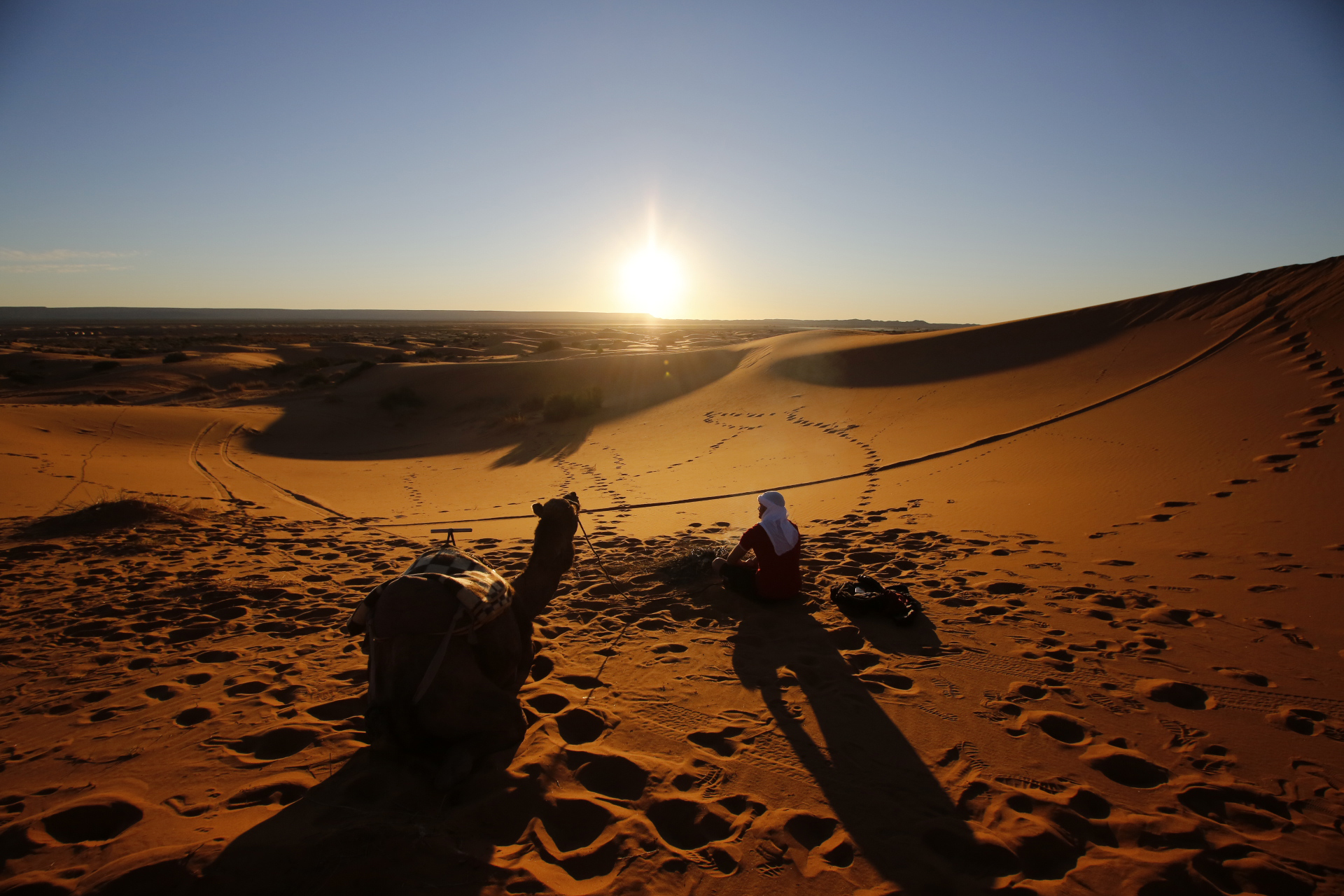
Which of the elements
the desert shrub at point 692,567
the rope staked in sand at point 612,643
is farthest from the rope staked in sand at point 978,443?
the desert shrub at point 692,567

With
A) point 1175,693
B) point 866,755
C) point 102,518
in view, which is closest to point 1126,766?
point 1175,693

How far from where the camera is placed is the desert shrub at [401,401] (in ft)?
71.8

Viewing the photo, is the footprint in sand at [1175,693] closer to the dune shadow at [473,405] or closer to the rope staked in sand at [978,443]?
the rope staked in sand at [978,443]

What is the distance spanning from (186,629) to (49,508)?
580cm

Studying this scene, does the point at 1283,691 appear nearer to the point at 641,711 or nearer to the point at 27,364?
the point at 641,711

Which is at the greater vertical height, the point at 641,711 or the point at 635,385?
the point at 635,385

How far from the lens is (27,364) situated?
2819 cm

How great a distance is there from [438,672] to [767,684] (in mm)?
2062

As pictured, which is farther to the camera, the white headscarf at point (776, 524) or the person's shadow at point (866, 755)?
the white headscarf at point (776, 524)

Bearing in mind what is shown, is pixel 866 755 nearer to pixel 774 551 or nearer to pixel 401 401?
pixel 774 551

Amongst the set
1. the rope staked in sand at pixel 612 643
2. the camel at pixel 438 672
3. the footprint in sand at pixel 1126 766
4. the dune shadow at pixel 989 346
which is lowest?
the rope staked in sand at pixel 612 643

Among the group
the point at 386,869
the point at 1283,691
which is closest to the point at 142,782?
the point at 386,869

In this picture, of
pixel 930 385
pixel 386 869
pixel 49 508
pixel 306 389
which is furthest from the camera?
pixel 306 389

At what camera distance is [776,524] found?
16.6 feet
